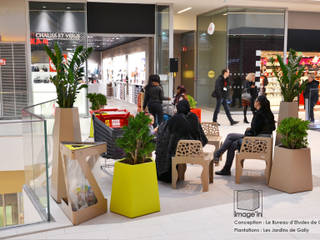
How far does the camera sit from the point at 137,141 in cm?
425

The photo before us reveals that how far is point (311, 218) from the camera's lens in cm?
417

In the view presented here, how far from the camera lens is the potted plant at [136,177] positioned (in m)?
4.12

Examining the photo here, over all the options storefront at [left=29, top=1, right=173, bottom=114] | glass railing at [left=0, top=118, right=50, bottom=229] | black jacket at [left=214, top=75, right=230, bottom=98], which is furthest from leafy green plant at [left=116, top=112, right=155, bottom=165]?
storefront at [left=29, top=1, right=173, bottom=114]

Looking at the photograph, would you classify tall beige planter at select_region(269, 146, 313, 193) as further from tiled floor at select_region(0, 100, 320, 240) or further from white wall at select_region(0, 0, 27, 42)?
white wall at select_region(0, 0, 27, 42)

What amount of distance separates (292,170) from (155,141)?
2.01 m

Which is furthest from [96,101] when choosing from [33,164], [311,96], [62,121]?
[311,96]

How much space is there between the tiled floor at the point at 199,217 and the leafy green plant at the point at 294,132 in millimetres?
636

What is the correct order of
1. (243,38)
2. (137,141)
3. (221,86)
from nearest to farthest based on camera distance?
1. (137,141)
2. (221,86)
3. (243,38)

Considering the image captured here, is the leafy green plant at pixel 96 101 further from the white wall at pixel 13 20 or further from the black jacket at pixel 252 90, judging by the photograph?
the white wall at pixel 13 20

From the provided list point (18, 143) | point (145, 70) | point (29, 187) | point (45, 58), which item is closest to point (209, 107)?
point (145, 70)

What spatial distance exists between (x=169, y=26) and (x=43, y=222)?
9757 millimetres

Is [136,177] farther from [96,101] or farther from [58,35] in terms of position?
[58,35]

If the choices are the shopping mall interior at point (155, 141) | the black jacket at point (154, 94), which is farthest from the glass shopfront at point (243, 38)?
the black jacket at point (154, 94)

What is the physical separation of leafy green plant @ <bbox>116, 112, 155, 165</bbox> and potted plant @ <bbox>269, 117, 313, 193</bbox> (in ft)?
6.02
